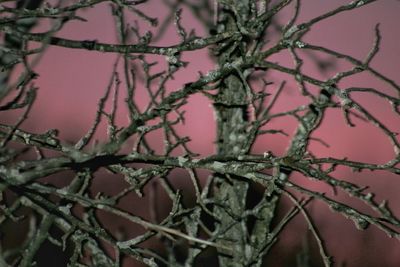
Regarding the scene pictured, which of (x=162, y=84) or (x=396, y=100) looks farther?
(x=162, y=84)

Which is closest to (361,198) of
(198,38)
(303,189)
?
(303,189)

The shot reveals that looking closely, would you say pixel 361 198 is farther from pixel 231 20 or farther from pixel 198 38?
pixel 231 20

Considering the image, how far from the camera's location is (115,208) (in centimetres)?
289

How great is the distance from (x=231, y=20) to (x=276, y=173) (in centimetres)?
352

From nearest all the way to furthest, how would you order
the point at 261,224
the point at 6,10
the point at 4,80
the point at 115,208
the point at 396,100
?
the point at 115,208, the point at 396,100, the point at 6,10, the point at 4,80, the point at 261,224

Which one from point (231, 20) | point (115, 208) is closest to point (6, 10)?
point (115, 208)

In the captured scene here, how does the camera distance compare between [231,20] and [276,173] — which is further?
[231,20]

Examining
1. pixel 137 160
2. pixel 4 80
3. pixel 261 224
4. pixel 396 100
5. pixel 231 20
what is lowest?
pixel 261 224

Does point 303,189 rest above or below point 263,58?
below

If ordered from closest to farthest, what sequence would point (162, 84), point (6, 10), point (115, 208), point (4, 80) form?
point (115, 208) → point (6, 10) → point (4, 80) → point (162, 84)

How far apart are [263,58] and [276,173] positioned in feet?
2.52

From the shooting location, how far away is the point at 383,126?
3291 millimetres

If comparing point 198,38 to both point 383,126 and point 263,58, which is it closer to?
point 263,58

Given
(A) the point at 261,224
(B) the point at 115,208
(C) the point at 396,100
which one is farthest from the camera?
(A) the point at 261,224
